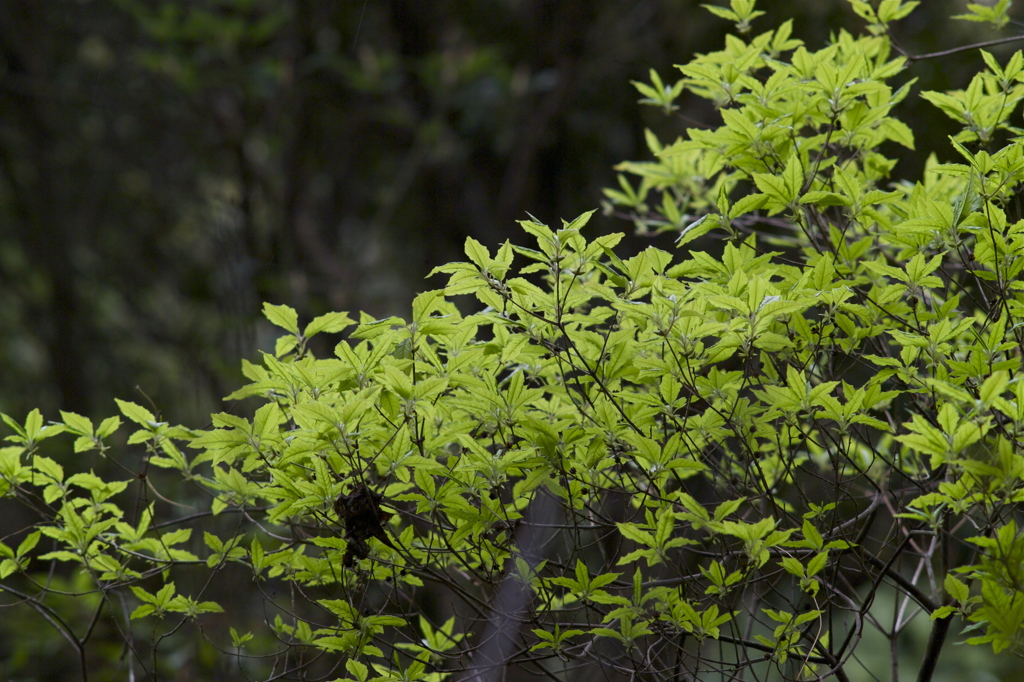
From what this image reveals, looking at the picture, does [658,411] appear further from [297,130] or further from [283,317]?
[297,130]

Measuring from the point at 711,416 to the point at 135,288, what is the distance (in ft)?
18.7

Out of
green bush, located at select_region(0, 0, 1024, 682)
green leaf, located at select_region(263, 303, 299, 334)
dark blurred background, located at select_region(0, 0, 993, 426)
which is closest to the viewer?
green bush, located at select_region(0, 0, 1024, 682)

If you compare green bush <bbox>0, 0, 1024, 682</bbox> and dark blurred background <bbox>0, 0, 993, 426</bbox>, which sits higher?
dark blurred background <bbox>0, 0, 993, 426</bbox>

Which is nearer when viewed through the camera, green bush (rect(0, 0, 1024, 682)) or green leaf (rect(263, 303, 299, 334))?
green bush (rect(0, 0, 1024, 682))

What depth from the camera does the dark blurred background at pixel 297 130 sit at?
509 centimetres

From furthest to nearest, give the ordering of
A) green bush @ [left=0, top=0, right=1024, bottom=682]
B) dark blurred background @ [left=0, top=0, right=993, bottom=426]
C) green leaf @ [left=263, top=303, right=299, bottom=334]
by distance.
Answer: dark blurred background @ [left=0, top=0, right=993, bottom=426] < green leaf @ [left=263, top=303, right=299, bottom=334] < green bush @ [left=0, top=0, right=1024, bottom=682]

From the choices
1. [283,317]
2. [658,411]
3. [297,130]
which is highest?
[297,130]

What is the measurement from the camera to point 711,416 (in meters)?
1.62

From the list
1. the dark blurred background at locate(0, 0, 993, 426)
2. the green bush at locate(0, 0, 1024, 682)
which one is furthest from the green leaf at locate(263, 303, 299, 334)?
the dark blurred background at locate(0, 0, 993, 426)

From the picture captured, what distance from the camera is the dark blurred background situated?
509 cm

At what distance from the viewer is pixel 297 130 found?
18.0 ft

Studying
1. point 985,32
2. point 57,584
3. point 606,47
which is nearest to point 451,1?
point 606,47

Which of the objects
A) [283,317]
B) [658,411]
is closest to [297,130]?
[283,317]

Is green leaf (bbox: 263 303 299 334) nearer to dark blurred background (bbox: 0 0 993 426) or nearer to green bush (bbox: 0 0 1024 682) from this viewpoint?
green bush (bbox: 0 0 1024 682)
